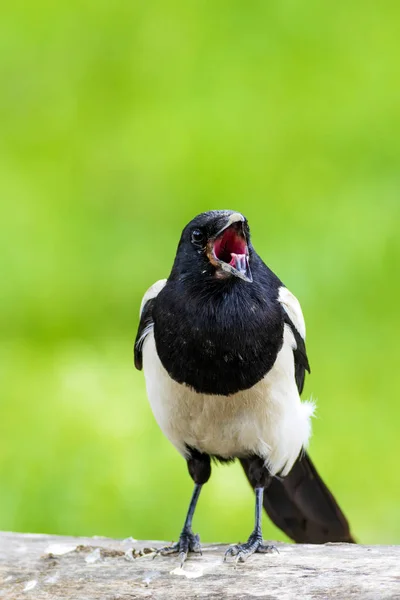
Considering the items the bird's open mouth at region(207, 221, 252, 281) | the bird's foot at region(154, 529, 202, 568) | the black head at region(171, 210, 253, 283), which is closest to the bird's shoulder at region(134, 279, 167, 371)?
the black head at region(171, 210, 253, 283)

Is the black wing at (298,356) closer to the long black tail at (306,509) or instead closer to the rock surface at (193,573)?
the long black tail at (306,509)

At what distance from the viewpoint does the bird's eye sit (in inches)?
129

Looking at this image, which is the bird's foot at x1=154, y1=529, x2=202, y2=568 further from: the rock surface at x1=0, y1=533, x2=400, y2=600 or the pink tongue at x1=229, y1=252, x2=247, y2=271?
the pink tongue at x1=229, y1=252, x2=247, y2=271

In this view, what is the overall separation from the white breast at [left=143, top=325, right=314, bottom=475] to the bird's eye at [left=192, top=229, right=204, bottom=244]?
16.5 inches

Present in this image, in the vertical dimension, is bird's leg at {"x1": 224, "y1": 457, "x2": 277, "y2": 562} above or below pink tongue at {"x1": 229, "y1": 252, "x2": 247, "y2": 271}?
below

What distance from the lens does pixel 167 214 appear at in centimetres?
673

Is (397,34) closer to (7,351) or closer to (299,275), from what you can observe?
(299,275)

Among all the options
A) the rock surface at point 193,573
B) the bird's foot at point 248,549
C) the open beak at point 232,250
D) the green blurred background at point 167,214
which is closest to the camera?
the rock surface at point 193,573

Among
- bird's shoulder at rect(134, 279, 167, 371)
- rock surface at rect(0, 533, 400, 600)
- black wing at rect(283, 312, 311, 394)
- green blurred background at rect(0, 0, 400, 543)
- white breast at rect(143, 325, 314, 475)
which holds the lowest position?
rock surface at rect(0, 533, 400, 600)

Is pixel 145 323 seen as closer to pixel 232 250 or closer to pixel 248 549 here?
pixel 232 250

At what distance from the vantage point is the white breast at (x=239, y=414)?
3.40 m

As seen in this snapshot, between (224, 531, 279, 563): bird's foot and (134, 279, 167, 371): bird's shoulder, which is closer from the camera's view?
(224, 531, 279, 563): bird's foot

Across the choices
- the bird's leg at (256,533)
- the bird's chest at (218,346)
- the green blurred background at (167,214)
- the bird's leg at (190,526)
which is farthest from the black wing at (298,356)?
the green blurred background at (167,214)

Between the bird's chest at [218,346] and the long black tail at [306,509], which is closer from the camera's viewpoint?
Result: the bird's chest at [218,346]
